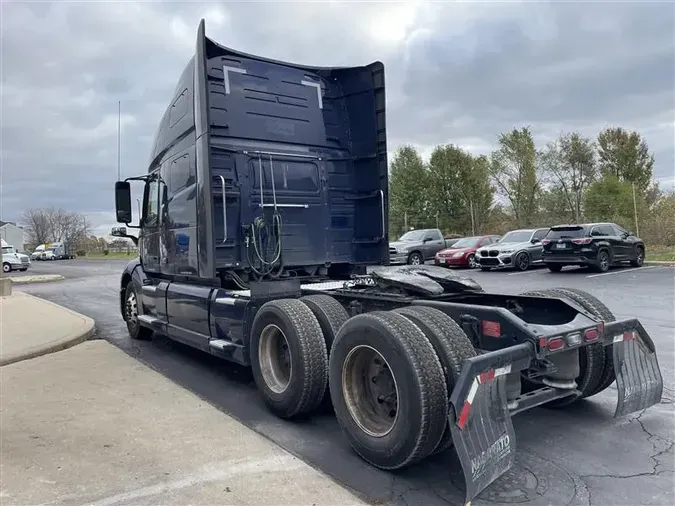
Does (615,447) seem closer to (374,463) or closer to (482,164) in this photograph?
(374,463)

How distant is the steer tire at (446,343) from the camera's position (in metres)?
3.18

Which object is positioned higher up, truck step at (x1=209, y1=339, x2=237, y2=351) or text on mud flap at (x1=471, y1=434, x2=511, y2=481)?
truck step at (x1=209, y1=339, x2=237, y2=351)

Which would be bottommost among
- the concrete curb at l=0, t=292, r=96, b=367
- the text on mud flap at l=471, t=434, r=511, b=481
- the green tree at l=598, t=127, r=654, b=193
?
the concrete curb at l=0, t=292, r=96, b=367

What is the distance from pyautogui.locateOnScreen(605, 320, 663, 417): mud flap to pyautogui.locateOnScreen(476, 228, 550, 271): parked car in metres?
15.6

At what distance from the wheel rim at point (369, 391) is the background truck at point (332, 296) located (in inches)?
0.4

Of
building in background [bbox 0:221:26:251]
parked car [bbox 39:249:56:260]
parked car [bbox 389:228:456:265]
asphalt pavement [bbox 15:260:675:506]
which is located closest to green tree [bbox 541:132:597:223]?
parked car [bbox 389:228:456:265]

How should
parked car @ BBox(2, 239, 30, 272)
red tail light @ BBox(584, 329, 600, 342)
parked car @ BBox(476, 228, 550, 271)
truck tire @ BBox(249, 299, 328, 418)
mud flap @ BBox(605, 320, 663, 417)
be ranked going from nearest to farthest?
1. red tail light @ BBox(584, 329, 600, 342)
2. mud flap @ BBox(605, 320, 663, 417)
3. truck tire @ BBox(249, 299, 328, 418)
4. parked car @ BBox(476, 228, 550, 271)
5. parked car @ BBox(2, 239, 30, 272)

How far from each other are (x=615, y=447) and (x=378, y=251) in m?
3.51

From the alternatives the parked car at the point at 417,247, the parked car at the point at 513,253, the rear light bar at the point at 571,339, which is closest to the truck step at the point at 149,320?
the rear light bar at the point at 571,339

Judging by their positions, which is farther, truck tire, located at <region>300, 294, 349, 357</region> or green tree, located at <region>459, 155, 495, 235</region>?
green tree, located at <region>459, 155, 495, 235</region>

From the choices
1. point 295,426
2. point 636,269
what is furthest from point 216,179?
point 636,269

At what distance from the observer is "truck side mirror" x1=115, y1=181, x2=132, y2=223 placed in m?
7.86

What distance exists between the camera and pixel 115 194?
7.88 metres

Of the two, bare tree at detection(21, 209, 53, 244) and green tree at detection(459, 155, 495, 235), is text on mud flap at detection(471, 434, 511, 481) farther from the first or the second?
bare tree at detection(21, 209, 53, 244)
